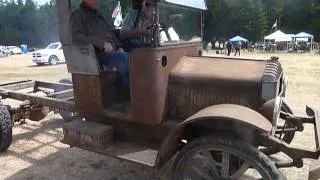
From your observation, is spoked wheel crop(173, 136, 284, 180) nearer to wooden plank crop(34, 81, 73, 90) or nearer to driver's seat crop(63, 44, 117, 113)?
driver's seat crop(63, 44, 117, 113)

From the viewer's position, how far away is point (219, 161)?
421cm

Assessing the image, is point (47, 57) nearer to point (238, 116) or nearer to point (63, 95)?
point (63, 95)

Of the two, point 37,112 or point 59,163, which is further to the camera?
point 37,112

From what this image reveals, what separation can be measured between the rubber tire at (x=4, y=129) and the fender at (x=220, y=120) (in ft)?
9.96

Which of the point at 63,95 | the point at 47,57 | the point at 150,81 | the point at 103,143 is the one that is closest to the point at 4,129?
the point at 63,95

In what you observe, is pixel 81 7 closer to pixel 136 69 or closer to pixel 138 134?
pixel 136 69

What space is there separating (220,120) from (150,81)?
924 mm

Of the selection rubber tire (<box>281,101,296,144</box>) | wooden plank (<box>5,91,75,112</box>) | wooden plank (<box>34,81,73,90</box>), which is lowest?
rubber tire (<box>281,101,296,144</box>)

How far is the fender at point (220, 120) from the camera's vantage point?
147 inches

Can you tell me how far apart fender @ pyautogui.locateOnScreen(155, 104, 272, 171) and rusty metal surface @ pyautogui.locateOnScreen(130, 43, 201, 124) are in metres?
0.49

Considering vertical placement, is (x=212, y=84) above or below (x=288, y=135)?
above

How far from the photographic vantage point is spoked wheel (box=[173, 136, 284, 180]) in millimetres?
3809

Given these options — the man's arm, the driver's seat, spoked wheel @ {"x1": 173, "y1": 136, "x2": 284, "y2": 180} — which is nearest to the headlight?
spoked wheel @ {"x1": 173, "y1": 136, "x2": 284, "y2": 180}

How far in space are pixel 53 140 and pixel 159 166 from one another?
3.43 meters
